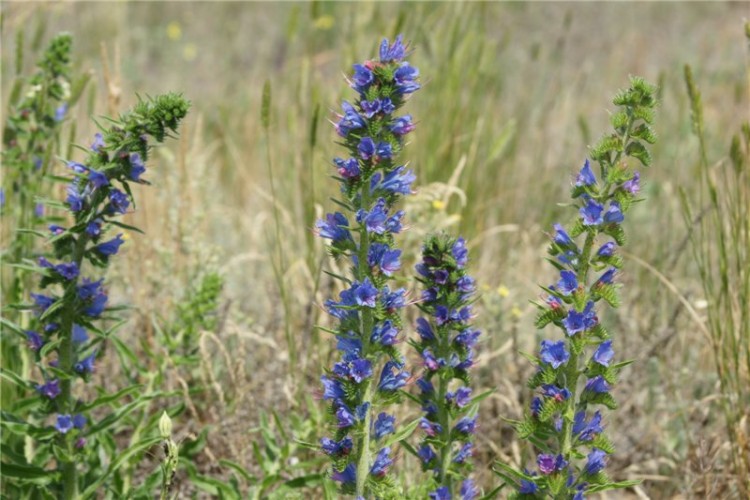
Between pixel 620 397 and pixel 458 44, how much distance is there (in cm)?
205

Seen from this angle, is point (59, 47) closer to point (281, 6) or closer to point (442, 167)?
point (442, 167)

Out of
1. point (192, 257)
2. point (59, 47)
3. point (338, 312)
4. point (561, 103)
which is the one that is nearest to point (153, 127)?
point (338, 312)

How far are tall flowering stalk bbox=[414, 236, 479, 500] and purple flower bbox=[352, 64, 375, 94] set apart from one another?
405mm

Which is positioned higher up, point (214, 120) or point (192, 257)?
point (214, 120)

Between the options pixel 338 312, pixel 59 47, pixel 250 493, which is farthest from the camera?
pixel 59 47

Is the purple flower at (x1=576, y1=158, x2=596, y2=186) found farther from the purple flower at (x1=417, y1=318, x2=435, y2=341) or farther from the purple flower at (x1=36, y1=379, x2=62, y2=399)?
the purple flower at (x1=36, y1=379, x2=62, y2=399)

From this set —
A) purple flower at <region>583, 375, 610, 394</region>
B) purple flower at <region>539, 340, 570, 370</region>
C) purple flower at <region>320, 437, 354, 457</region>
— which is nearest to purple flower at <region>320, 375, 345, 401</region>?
purple flower at <region>320, 437, 354, 457</region>

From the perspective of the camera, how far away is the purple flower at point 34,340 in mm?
2537

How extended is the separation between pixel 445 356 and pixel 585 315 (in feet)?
1.30

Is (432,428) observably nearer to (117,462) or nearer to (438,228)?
(117,462)

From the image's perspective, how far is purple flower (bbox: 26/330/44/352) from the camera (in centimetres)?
254

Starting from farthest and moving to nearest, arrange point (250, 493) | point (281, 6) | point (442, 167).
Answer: point (281, 6), point (442, 167), point (250, 493)

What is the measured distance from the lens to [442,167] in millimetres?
4750

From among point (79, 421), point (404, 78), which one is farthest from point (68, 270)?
point (404, 78)
